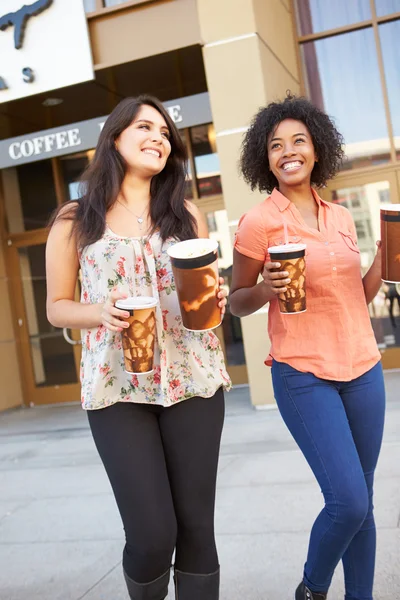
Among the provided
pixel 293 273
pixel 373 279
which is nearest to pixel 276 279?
pixel 293 273

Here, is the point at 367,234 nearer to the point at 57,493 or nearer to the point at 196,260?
the point at 57,493

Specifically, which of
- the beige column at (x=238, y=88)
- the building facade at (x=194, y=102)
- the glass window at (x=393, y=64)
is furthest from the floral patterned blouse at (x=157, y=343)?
the glass window at (x=393, y=64)

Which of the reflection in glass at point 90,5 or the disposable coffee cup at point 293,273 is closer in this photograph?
the disposable coffee cup at point 293,273

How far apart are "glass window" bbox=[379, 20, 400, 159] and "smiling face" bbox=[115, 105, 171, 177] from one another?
23.0 ft

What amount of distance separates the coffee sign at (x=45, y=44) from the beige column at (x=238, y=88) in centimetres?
140

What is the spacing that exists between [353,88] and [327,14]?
1.00 meters

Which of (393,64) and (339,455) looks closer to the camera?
(339,455)

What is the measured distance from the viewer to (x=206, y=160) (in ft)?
32.3

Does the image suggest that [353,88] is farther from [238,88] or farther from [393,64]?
[238,88]

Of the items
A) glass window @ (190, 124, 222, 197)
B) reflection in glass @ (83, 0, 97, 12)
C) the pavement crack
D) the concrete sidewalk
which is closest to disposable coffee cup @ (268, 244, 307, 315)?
the concrete sidewalk

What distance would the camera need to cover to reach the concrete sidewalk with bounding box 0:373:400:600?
3.46m

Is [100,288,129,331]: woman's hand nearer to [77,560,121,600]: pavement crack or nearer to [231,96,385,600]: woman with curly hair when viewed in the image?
[231,96,385,600]: woman with curly hair

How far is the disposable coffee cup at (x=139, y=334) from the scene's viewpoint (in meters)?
2.17

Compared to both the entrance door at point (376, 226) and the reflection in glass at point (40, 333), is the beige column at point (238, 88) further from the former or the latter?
the reflection in glass at point (40, 333)
